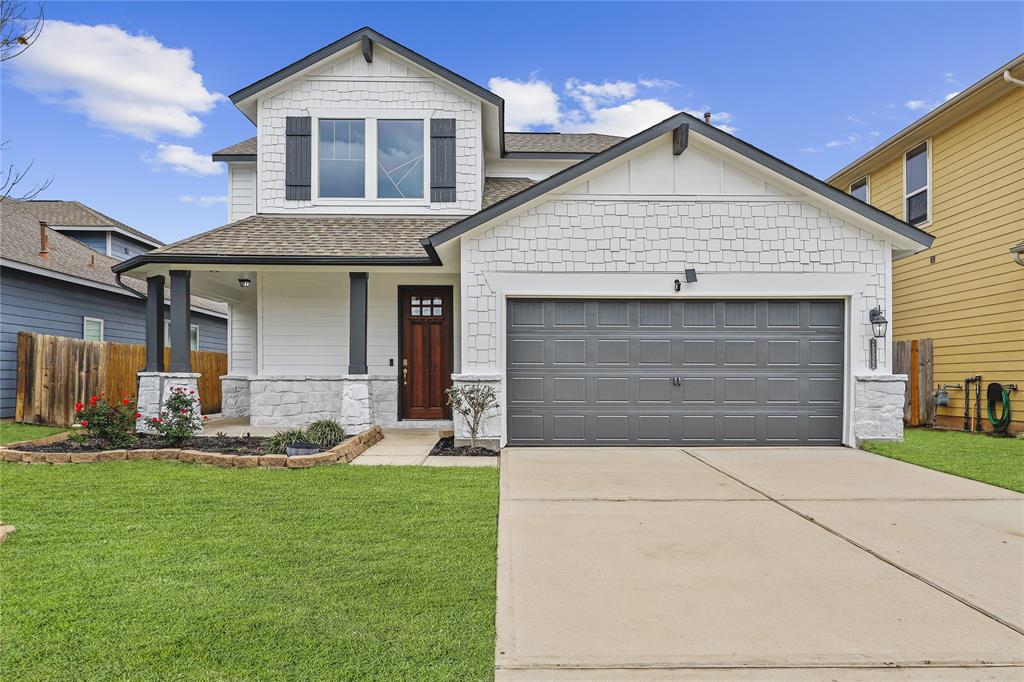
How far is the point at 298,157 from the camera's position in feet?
37.1

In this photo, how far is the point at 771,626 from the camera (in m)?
3.01

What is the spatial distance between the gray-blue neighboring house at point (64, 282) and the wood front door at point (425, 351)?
5.53 metres

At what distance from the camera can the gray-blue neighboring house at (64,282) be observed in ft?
39.1

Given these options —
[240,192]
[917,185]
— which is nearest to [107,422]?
[240,192]

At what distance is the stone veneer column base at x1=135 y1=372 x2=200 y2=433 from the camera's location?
9.63 metres

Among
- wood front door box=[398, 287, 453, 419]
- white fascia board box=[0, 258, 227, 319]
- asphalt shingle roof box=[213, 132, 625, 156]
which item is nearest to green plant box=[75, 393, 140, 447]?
wood front door box=[398, 287, 453, 419]

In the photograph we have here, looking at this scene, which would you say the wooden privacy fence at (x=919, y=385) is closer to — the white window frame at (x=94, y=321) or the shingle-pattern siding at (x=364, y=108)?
the shingle-pattern siding at (x=364, y=108)

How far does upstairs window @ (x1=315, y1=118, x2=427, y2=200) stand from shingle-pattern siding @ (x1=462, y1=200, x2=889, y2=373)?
141 inches

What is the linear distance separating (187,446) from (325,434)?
201 cm

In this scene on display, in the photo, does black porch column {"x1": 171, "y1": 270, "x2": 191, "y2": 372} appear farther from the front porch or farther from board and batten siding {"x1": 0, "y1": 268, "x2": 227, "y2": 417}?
board and batten siding {"x1": 0, "y1": 268, "x2": 227, "y2": 417}

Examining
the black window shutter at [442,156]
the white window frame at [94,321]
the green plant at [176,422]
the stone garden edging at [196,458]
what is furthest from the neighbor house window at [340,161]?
the white window frame at [94,321]

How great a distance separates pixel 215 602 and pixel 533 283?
6.30m

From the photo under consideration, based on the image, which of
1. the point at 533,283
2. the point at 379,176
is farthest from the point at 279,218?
the point at 533,283

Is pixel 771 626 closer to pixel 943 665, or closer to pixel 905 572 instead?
pixel 943 665
